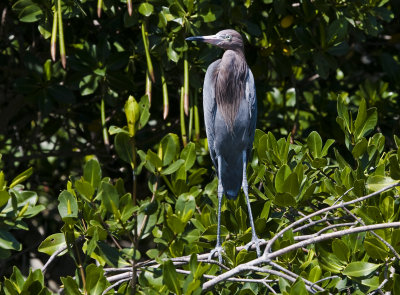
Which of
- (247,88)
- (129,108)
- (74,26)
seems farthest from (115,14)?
(129,108)

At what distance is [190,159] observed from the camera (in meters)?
2.55

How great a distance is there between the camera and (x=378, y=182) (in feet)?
8.18

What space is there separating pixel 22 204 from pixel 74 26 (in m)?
1.27

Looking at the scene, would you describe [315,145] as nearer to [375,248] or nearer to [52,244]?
[375,248]

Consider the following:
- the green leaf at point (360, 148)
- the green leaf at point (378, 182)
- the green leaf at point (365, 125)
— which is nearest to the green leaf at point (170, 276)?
the green leaf at point (378, 182)

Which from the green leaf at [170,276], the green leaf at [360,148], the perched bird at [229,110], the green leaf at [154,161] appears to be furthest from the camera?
the perched bird at [229,110]

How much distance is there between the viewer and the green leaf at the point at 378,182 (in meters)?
2.48

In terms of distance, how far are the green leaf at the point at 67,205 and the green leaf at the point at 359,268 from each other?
92 cm

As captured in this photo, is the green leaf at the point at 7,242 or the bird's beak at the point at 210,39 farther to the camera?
the bird's beak at the point at 210,39

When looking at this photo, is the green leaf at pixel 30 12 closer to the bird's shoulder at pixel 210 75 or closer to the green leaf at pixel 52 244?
the bird's shoulder at pixel 210 75

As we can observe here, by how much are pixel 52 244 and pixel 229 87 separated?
1.19 metres

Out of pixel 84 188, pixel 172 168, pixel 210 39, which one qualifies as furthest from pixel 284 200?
pixel 210 39

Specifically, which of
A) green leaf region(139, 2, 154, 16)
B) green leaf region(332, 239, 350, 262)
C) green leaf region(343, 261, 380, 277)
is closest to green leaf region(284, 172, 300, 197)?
green leaf region(332, 239, 350, 262)

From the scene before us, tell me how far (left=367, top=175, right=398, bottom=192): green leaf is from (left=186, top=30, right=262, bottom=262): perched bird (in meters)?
0.76
